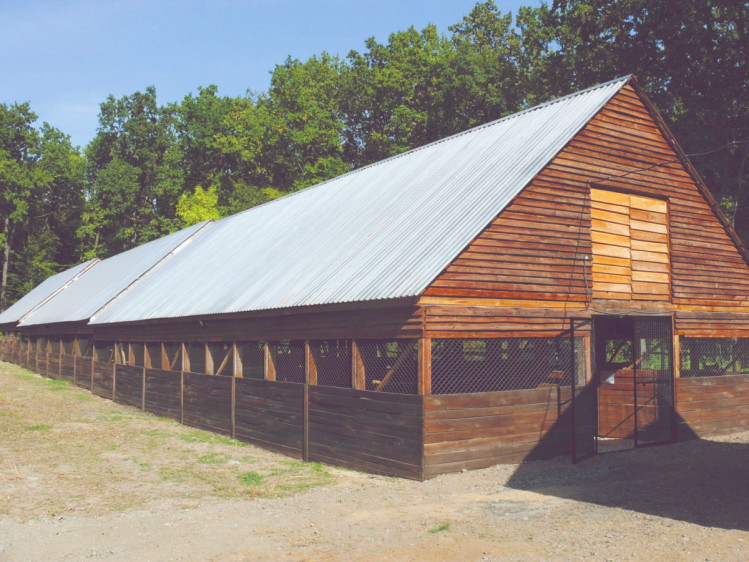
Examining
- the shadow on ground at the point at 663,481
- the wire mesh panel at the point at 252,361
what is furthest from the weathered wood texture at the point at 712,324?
the wire mesh panel at the point at 252,361

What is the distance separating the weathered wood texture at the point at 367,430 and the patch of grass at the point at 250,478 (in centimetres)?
164

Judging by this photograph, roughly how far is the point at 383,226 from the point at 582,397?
5864mm

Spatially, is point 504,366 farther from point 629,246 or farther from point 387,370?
point 629,246

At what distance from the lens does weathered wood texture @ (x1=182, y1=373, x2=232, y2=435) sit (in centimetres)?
1870

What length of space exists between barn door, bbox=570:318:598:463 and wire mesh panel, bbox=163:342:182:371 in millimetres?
12602

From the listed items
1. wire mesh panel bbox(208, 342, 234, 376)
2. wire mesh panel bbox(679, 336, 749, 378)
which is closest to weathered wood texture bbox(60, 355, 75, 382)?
wire mesh panel bbox(208, 342, 234, 376)

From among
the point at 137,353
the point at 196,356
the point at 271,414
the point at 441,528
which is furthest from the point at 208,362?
the point at 441,528

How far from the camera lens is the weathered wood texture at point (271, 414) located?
1562cm

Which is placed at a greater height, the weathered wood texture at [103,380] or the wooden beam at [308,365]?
the wooden beam at [308,365]

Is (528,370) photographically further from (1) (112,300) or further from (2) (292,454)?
(1) (112,300)

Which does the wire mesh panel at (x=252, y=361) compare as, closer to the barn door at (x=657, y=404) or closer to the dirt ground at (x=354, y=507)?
the dirt ground at (x=354, y=507)

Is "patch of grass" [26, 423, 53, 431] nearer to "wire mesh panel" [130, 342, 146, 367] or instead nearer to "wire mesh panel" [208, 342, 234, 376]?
"wire mesh panel" [208, 342, 234, 376]

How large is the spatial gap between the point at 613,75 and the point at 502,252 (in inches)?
982

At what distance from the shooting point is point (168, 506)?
1116cm
